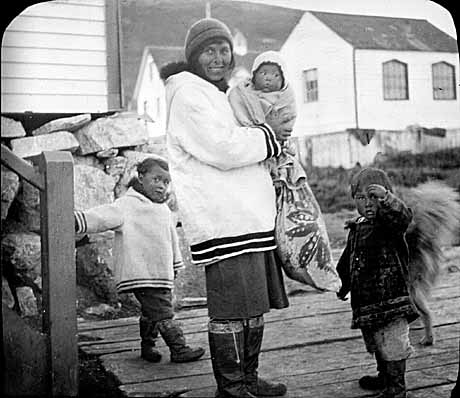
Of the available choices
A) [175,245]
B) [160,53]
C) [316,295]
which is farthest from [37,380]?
[160,53]

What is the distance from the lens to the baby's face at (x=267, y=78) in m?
2.08

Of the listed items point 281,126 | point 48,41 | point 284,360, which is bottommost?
point 284,360

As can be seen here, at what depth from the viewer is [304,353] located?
218 cm

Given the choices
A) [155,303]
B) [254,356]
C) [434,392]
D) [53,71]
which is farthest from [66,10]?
[434,392]

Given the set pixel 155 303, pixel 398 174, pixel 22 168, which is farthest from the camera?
pixel 398 174

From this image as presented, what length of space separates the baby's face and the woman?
78mm

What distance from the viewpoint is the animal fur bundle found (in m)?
2.21

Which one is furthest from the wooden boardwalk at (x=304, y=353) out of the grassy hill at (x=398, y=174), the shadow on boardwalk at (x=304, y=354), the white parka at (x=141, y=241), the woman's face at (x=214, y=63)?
the woman's face at (x=214, y=63)

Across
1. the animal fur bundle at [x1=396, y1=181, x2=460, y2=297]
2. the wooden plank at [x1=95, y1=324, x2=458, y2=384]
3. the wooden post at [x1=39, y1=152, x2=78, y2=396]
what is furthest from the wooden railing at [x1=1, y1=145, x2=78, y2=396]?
the animal fur bundle at [x1=396, y1=181, x2=460, y2=297]

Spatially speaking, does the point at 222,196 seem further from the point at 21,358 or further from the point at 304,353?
the point at 21,358

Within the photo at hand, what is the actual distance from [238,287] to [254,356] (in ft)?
0.62

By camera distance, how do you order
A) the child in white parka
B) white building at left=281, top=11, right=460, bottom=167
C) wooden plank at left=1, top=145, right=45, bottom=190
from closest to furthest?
wooden plank at left=1, top=145, right=45, bottom=190
the child in white parka
white building at left=281, top=11, right=460, bottom=167

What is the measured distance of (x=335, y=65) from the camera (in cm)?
223

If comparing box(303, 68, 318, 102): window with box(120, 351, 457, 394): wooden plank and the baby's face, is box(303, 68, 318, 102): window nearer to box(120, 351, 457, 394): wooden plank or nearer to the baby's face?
the baby's face
